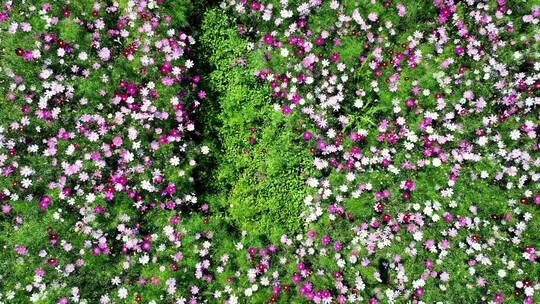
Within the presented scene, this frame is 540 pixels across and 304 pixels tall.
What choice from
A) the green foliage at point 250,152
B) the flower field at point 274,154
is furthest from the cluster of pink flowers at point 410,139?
the green foliage at point 250,152

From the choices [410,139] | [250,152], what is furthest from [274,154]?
[410,139]

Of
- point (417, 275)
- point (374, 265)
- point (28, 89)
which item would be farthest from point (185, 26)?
point (417, 275)

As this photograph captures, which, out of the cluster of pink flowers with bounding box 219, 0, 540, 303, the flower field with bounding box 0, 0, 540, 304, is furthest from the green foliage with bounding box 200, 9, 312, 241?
the cluster of pink flowers with bounding box 219, 0, 540, 303

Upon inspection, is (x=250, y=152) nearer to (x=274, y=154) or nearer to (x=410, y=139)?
(x=274, y=154)

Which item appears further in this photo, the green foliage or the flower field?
the green foliage

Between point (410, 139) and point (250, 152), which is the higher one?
point (410, 139)

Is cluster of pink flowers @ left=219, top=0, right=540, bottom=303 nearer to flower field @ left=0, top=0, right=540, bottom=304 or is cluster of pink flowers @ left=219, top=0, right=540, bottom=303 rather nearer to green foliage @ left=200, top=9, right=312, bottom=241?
flower field @ left=0, top=0, right=540, bottom=304

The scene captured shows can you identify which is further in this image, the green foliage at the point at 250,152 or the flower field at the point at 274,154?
the green foliage at the point at 250,152

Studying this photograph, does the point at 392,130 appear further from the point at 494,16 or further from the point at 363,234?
the point at 494,16

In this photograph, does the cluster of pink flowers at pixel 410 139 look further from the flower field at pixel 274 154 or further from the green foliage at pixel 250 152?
the green foliage at pixel 250 152
